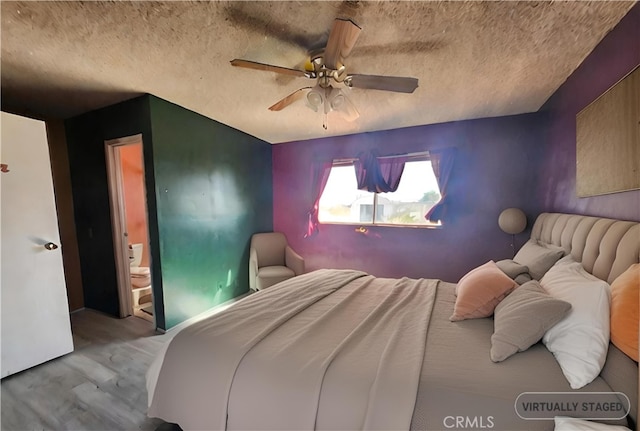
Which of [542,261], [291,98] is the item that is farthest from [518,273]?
[291,98]

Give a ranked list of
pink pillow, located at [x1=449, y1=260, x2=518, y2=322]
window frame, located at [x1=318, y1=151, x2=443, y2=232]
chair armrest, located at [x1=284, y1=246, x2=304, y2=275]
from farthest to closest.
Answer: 1. chair armrest, located at [x1=284, y1=246, x2=304, y2=275]
2. window frame, located at [x1=318, y1=151, x2=443, y2=232]
3. pink pillow, located at [x1=449, y1=260, x2=518, y2=322]

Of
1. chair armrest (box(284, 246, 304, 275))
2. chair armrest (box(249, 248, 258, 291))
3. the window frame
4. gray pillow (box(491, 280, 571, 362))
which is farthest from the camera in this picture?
chair armrest (box(284, 246, 304, 275))

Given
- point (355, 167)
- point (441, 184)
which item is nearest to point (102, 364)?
point (355, 167)

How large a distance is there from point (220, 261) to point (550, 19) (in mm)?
3521

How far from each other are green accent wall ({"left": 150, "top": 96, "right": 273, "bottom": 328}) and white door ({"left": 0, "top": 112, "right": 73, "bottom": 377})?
0.77 meters

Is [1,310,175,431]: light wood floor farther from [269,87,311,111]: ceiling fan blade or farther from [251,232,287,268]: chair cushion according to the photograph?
[269,87,311,111]: ceiling fan blade

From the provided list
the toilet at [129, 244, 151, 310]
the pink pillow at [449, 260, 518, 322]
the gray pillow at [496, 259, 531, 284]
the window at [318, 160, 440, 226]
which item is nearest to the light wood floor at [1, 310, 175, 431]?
the toilet at [129, 244, 151, 310]

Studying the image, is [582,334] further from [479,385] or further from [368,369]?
[368,369]

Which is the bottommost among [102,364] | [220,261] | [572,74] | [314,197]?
[102,364]

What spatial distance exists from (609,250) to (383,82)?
152cm

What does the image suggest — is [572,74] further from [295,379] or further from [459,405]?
[295,379]

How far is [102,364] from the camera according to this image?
2152 mm

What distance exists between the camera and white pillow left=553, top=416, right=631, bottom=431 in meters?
0.80

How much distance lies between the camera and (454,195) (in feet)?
10.0
